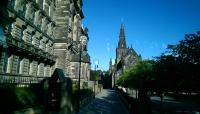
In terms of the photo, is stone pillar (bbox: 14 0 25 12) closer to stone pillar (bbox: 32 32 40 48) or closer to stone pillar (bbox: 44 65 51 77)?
stone pillar (bbox: 32 32 40 48)

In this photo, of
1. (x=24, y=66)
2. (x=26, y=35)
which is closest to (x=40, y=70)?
(x=24, y=66)

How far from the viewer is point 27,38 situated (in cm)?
3397

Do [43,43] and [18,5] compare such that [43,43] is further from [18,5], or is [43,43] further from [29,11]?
[18,5]

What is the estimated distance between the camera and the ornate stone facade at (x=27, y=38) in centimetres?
2731

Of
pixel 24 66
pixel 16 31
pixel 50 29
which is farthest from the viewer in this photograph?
pixel 50 29

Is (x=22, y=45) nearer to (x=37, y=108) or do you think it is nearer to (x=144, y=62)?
(x=37, y=108)

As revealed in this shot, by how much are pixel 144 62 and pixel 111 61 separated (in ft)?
307

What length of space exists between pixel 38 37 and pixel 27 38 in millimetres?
4516

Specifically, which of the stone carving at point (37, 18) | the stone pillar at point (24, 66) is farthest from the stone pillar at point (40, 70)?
the stone carving at point (37, 18)

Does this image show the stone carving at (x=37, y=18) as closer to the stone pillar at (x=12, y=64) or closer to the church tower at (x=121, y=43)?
the stone pillar at (x=12, y=64)

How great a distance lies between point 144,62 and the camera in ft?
202

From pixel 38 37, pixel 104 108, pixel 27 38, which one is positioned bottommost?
pixel 104 108

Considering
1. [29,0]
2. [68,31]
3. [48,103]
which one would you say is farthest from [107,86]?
[48,103]

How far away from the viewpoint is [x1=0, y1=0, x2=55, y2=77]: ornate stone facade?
2731cm
